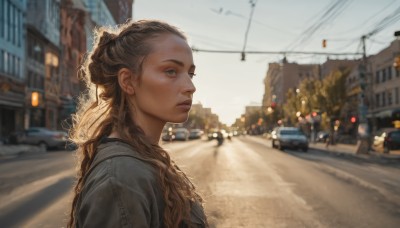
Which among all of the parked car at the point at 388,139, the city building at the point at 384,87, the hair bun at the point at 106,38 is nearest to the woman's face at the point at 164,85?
the hair bun at the point at 106,38

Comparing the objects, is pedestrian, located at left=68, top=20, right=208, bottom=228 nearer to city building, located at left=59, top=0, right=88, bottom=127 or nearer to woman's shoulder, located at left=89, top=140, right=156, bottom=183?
woman's shoulder, located at left=89, top=140, right=156, bottom=183

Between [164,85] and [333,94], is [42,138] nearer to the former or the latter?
[333,94]

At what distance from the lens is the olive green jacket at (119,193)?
52.1 inches

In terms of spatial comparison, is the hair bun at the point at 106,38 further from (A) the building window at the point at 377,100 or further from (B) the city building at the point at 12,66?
(A) the building window at the point at 377,100

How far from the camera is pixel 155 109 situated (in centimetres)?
176

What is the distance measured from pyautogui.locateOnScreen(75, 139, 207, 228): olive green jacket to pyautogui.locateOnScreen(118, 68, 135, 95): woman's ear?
33 cm

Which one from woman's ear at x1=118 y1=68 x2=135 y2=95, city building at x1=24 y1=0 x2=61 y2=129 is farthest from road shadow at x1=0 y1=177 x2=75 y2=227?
city building at x1=24 y1=0 x2=61 y2=129

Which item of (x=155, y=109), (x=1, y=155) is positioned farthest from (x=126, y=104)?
(x=1, y=155)

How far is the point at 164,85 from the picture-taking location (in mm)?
1742

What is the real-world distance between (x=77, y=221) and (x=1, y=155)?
25039 millimetres

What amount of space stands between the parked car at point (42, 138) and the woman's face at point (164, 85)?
30.4 m

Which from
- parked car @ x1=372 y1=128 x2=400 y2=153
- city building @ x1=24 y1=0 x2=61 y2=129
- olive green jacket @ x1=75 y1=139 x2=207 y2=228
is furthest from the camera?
city building @ x1=24 y1=0 x2=61 y2=129

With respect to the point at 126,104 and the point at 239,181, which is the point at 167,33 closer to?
the point at 126,104

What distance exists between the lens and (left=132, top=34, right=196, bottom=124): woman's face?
1.74 m
